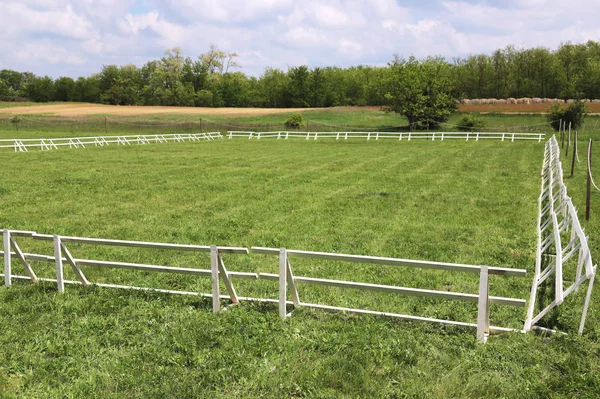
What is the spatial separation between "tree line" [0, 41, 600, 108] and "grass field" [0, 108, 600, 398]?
76.9 metres

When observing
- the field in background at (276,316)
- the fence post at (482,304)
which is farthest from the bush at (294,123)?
the fence post at (482,304)

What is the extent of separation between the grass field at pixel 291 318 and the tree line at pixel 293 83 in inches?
3027

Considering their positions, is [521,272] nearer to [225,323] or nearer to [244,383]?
[244,383]

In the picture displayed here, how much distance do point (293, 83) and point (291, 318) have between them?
105 metres

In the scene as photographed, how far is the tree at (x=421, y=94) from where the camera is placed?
61.5 meters

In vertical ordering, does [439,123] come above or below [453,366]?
above

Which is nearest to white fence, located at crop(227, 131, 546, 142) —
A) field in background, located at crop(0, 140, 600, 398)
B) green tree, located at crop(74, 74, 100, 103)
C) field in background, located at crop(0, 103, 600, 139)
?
field in background, located at crop(0, 103, 600, 139)

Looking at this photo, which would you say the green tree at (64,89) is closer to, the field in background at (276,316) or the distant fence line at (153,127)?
the distant fence line at (153,127)

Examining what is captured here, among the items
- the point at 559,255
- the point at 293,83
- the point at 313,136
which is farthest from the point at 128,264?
the point at 293,83

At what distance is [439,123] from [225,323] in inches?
2346

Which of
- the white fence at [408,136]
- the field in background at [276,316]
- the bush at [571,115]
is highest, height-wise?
the bush at [571,115]

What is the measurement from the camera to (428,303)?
6.71 metres

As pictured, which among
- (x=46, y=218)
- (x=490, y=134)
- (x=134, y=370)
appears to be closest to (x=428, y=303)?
(x=134, y=370)

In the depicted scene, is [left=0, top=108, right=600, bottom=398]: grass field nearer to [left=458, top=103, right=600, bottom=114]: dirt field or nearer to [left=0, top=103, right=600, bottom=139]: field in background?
[left=0, top=103, right=600, bottom=139]: field in background
